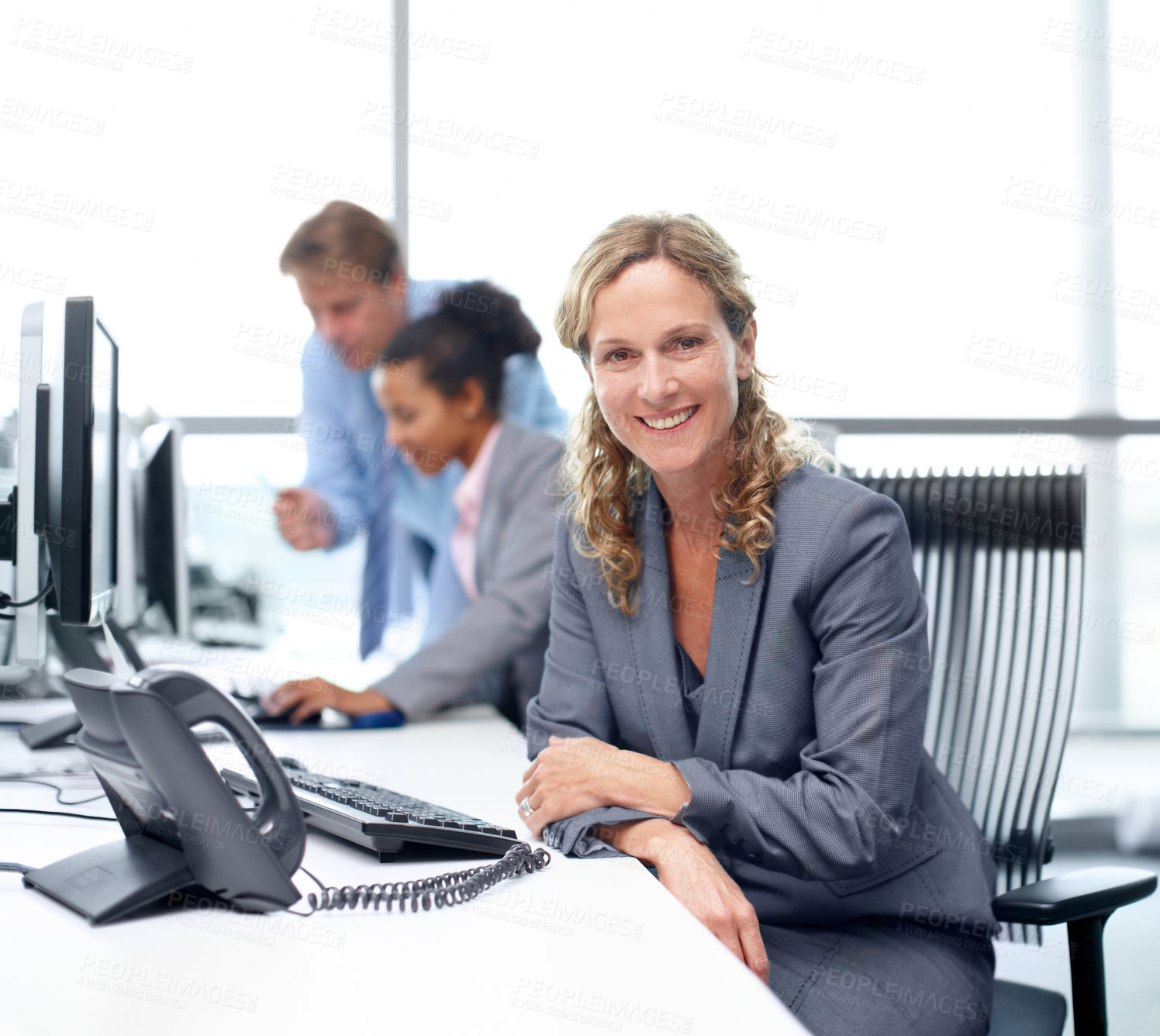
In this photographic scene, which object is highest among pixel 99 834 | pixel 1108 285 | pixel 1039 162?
pixel 1039 162

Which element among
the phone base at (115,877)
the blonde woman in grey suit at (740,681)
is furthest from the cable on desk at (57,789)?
the blonde woman in grey suit at (740,681)

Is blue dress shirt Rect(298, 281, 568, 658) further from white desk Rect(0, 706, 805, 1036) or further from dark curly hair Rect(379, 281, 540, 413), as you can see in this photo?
white desk Rect(0, 706, 805, 1036)

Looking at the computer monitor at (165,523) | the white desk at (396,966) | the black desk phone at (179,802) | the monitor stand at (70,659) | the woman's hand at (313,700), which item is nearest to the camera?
the white desk at (396,966)

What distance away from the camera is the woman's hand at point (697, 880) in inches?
36.2

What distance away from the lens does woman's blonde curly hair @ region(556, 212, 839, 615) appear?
1.22 metres

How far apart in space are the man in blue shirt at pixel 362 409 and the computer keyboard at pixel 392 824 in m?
1.18

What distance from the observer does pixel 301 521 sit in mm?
2289

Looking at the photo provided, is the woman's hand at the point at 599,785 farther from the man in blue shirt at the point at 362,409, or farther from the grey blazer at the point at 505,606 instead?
the man in blue shirt at the point at 362,409

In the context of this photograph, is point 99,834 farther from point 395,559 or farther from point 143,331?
point 143,331

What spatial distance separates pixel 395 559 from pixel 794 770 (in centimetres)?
160

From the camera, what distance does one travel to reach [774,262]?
3758 mm

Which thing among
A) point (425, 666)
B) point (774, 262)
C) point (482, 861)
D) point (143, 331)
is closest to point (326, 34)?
point (143, 331)

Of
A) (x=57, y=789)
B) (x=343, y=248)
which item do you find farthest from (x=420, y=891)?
(x=343, y=248)

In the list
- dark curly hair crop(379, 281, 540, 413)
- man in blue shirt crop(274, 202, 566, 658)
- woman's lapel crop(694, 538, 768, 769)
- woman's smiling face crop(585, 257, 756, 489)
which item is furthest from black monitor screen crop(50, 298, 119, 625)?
man in blue shirt crop(274, 202, 566, 658)
